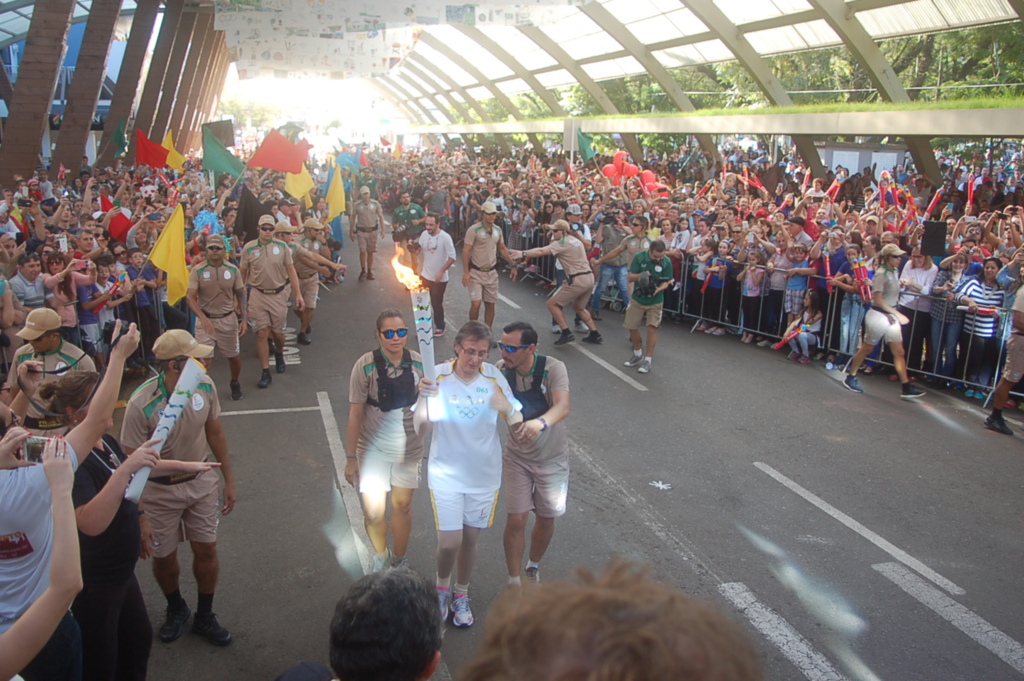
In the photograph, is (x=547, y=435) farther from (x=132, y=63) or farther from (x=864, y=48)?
(x=132, y=63)

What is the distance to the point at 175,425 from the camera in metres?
4.56

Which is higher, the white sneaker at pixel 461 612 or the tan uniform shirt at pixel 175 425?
the tan uniform shirt at pixel 175 425

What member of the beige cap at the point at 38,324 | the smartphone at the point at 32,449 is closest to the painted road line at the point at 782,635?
the smartphone at the point at 32,449

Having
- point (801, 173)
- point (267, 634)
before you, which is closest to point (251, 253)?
point (267, 634)

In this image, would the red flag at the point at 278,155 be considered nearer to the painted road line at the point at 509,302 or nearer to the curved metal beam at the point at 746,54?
the painted road line at the point at 509,302

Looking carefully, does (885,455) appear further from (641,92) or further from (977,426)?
(641,92)

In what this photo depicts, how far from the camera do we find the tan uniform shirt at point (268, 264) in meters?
9.86

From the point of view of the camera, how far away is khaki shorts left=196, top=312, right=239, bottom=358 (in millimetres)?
9078

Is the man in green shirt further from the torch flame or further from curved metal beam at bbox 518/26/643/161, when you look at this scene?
curved metal beam at bbox 518/26/643/161

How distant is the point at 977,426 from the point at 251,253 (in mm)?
8569

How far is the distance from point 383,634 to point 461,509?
2410mm

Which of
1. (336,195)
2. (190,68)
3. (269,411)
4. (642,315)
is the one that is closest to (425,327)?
(269,411)

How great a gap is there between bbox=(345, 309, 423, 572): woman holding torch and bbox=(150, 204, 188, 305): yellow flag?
10.9 ft

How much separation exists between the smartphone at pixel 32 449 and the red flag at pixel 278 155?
11186mm
